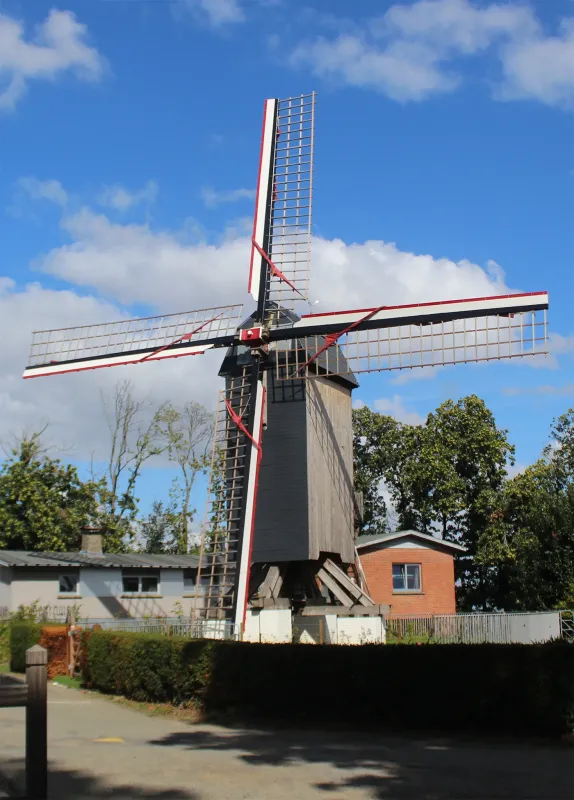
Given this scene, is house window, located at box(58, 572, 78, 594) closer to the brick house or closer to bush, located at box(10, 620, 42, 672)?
bush, located at box(10, 620, 42, 672)

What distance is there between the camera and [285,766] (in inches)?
429

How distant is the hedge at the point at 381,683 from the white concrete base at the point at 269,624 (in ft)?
16.6

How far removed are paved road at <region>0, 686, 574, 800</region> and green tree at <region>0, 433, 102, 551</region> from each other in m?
26.7

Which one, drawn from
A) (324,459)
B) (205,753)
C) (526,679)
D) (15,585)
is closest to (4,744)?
(205,753)

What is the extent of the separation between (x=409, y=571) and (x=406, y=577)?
0.31 metres

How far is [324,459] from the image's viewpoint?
2370 centimetres

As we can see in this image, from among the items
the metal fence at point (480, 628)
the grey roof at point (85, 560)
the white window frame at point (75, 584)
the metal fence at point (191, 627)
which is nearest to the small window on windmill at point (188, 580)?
the grey roof at point (85, 560)

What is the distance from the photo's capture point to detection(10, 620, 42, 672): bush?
2392 cm

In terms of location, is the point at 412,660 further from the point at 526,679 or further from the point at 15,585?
the point at 15,585

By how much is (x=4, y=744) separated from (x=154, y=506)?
49.7 m

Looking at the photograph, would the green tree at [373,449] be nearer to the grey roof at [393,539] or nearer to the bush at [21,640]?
the grey roof at [393,539]

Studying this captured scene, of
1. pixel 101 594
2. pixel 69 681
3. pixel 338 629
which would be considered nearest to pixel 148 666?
pixel 69 681

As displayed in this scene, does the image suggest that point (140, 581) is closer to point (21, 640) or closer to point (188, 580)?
point (188, 580)

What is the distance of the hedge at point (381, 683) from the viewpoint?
490 inches
